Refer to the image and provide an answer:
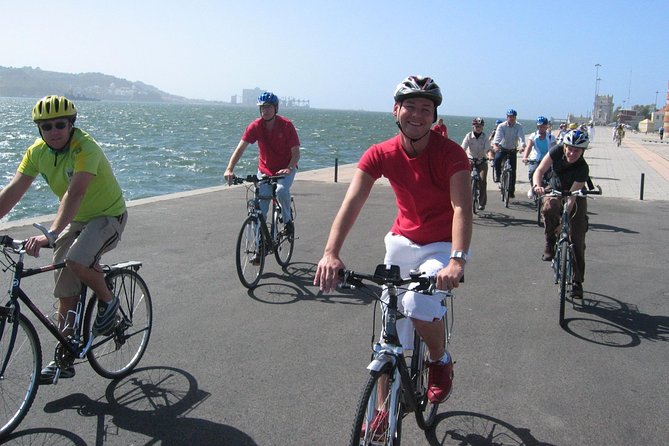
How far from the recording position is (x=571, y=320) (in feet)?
20.0

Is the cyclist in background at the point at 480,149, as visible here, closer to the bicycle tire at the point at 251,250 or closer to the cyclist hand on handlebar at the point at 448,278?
the bicycle tire at the point at 251,250

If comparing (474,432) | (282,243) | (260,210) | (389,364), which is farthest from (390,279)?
(282,243)

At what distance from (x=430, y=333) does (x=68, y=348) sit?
2.38 m

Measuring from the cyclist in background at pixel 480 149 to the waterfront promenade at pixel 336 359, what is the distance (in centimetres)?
353

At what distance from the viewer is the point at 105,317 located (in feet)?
14.5

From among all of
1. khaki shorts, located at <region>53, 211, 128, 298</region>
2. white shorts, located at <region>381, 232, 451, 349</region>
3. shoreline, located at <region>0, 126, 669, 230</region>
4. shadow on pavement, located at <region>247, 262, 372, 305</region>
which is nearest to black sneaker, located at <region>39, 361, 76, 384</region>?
khaki shorts, located at <region>53, 211, 128, 298</region>

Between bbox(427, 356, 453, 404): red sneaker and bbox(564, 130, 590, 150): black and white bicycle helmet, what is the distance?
11.9ft

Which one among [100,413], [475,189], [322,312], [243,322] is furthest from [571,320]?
[475,189]

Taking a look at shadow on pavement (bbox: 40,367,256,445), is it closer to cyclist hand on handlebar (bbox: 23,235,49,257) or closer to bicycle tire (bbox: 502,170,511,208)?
cyclist hand on handlebar (bbox: 23,235,49,257)

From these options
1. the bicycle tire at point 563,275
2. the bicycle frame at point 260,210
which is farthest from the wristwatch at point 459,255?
the bicycle frame at point 260,210

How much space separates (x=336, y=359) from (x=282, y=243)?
3.09 m

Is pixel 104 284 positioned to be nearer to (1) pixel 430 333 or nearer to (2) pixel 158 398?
(2) pixel 158 398

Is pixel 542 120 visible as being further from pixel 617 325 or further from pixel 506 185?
pixel 617 325

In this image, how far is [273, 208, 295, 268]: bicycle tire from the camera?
785cm
